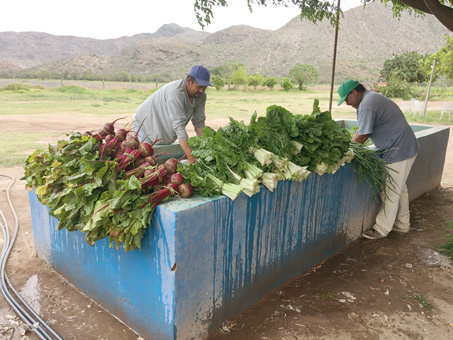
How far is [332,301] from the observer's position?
10.6 ft

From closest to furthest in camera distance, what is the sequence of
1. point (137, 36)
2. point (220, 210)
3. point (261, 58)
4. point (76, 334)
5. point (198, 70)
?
1. point (220, 210)
2. point (76, 334)
3. point (198, 70)
4. point (261, 58)
5. point (137, 36)

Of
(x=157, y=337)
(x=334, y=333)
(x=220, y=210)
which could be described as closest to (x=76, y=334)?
(x=157, y=337)

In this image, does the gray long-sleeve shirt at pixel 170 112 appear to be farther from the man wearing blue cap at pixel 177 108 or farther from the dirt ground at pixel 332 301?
the dirt ground at pixel 332 301

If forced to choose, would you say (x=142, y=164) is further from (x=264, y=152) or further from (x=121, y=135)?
(x=264, y=152)

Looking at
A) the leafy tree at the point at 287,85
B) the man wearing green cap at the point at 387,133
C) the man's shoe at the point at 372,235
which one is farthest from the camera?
the leafy tree at the point at 287,85

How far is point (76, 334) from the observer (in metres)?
2.72

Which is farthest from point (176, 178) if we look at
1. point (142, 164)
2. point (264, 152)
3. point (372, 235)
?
point (372, 235)

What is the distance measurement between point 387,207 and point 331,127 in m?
1.92

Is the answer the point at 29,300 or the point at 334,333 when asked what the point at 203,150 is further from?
the point at 29,300

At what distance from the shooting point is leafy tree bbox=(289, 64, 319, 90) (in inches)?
2345

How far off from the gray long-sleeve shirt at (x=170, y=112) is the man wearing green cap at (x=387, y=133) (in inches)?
67.3

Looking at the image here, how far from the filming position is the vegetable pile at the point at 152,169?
2344 mm

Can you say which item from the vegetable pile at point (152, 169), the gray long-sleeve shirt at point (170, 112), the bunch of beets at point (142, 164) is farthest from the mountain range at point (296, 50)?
the bunch of beets at point (142, 164)

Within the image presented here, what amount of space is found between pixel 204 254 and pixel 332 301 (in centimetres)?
145
